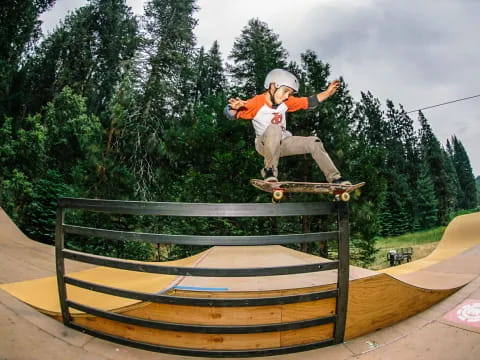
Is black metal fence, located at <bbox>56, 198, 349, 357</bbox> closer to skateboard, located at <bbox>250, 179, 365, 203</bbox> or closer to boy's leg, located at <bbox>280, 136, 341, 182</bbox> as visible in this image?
skateboard, located at <bbox>250, 179, 365, 203</bbox>

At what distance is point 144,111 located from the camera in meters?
11.7

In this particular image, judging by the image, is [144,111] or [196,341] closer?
[196,341]

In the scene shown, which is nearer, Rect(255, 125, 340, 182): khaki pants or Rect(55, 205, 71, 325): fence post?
Rect(55, 205, 71, 325): fence post

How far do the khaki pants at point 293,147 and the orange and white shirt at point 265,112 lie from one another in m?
0.09

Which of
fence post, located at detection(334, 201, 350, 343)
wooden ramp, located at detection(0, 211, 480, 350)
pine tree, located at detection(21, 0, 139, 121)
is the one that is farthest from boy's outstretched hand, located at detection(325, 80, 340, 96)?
pine tree, located at detection(21, 0, 139, 121)

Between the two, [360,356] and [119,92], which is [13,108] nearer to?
[119,92]

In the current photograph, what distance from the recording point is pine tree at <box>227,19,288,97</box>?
12.5 meters

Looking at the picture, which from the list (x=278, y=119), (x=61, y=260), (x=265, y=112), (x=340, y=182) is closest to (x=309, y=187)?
(x=340, y=182)

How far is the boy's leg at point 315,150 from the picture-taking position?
2.92 m

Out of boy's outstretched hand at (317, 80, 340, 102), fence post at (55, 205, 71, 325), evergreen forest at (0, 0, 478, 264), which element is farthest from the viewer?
evergreen forest at (0, 0, 478, 264)

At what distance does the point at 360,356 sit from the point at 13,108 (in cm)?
2832

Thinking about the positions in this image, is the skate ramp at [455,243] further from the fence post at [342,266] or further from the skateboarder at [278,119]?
the fence post at [342,266]

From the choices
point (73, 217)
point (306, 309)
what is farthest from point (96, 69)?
point (306, 309)

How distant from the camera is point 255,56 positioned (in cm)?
1357
